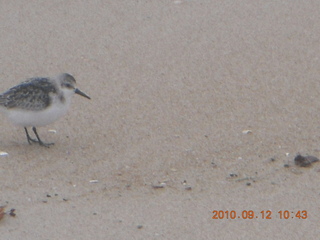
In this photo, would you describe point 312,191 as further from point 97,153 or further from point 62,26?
point 62,26

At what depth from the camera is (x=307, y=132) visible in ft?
22.3

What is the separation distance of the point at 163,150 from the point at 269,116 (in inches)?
45.9

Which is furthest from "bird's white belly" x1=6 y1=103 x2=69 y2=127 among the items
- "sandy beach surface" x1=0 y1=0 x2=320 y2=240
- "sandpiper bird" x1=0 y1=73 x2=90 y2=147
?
"sandy beach surface" x1=0 y1=0 x2=320 y2=240

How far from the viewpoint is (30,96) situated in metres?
6.75

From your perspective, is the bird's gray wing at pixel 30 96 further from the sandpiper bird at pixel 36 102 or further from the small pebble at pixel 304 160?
the small pebble at pixel 304 160

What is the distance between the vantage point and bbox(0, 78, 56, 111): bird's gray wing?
6729 millimetres

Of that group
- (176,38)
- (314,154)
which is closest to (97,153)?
(314,154)

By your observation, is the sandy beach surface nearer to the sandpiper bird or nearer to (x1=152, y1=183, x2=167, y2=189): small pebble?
(x1=152, y1=183, x2=167, y2=189): small pebble
